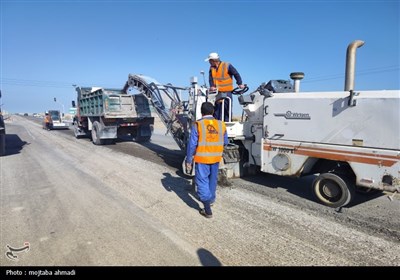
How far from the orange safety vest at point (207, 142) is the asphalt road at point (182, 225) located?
86 centimetres

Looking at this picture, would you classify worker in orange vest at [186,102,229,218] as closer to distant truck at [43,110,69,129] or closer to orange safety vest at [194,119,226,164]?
orange safety vest at [194,119,226,164]

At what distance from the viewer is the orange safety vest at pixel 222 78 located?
6.34 metres

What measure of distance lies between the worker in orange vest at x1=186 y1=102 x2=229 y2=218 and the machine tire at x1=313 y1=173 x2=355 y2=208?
6.13 feet

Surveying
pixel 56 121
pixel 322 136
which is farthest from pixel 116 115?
pixel 56 121

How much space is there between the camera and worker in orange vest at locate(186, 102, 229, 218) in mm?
4254

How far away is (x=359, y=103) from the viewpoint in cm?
426

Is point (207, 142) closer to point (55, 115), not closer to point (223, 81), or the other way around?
point (223, 81)

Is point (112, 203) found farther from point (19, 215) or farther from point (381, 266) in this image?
point (381, 266)

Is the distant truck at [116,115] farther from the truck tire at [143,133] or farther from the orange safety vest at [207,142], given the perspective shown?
the orange safety vest at [207,142]

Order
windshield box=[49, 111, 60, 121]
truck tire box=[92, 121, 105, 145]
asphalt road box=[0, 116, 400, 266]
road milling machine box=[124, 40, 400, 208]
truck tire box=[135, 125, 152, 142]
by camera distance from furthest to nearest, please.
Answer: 1. windshield box=[49, 111, 60, 121]
2. truck tire box=[135, 125, 152, 142]
3. truck tire box=[92, 121, 105, 145]
4. road milling machine box=[124, 40, 400, 208]
5. asphalt road box=[0, 116, 400, 266]

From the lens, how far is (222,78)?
639 centimetres

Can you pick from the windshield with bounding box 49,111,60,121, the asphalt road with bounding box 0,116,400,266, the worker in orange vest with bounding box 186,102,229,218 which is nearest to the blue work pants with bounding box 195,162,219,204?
the worker in orange vest with bounding box 186,102,229,218

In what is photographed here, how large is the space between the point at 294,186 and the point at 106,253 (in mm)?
4056

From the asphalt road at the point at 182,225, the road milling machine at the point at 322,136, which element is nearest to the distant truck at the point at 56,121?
the asphalt road at the point at 182,225
